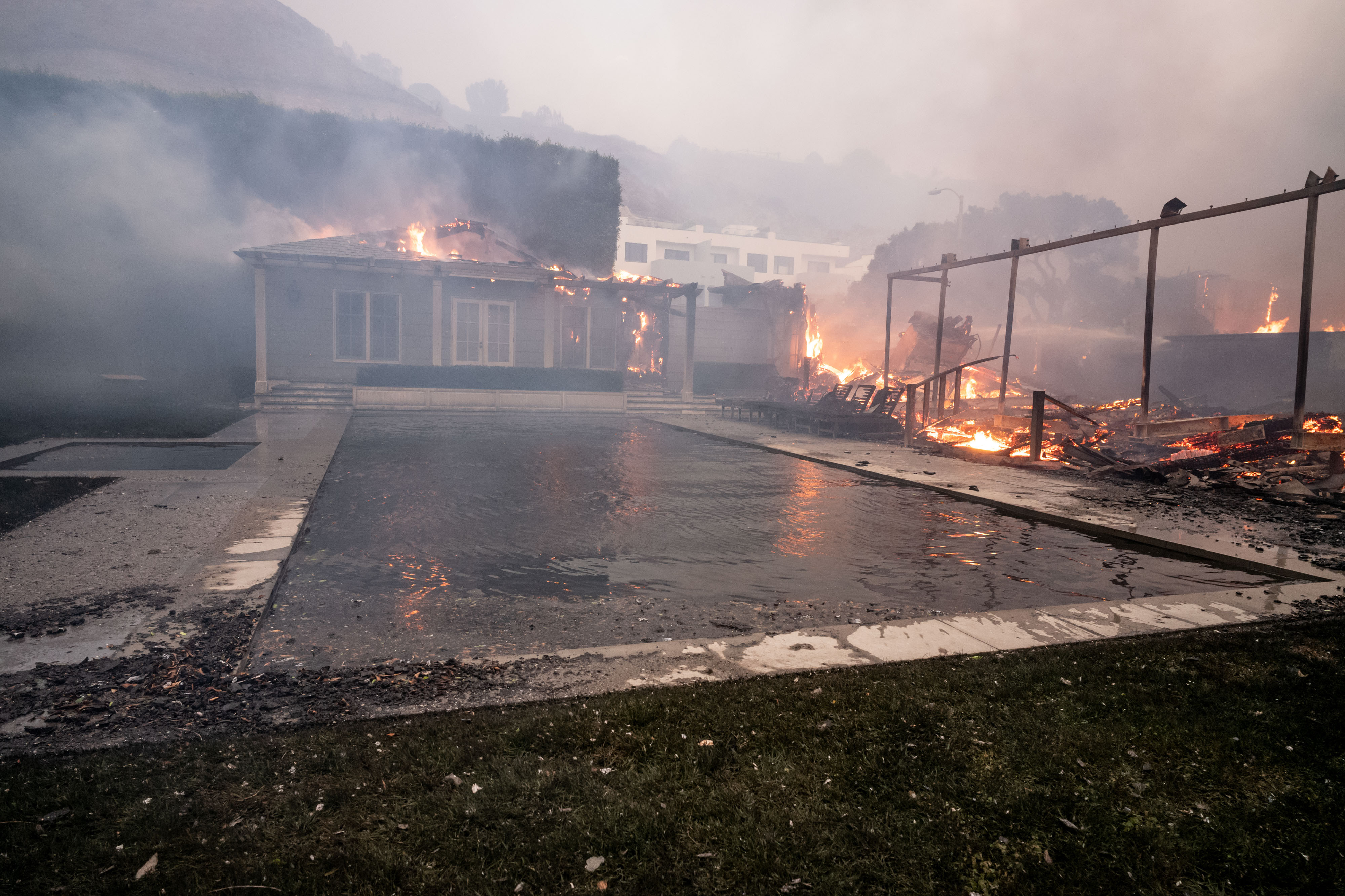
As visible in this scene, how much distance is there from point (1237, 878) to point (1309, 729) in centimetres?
123

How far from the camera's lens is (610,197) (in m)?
33.8

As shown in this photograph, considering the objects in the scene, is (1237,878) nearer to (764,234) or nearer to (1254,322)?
(1254,322)

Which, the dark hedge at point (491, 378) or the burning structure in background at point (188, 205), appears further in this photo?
the burning structure in background at point (188, 205)

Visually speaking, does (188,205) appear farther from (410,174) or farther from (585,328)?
(585,328)

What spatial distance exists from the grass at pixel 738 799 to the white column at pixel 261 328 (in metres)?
20.6

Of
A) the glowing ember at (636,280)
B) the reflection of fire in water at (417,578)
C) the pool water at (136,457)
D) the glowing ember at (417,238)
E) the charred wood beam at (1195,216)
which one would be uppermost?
the glowing ember at (417,238)

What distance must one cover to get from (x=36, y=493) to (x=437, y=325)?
16.1 meters

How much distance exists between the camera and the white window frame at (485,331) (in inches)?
950

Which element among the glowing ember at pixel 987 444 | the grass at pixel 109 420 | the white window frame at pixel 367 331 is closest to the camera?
Answer: the grass at pixel 109 420

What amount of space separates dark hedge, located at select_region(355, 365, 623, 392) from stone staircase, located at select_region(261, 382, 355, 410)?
0.61m

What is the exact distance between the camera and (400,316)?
23.7 meters

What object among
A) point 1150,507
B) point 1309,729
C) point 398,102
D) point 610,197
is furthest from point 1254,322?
point 398,102

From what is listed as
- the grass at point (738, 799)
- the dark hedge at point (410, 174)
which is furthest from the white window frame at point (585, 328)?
the grass at point (738, 799)

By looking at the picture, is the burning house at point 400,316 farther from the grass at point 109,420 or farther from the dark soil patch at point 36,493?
the dark soil patch at point 36,493
